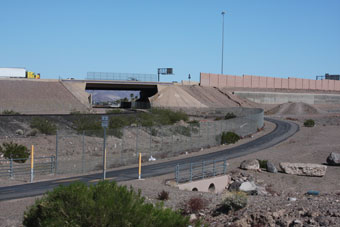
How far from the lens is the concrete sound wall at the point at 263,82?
131250 millimetres

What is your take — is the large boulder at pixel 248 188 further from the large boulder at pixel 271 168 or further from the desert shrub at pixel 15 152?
the desert shrub at pixel 15 152

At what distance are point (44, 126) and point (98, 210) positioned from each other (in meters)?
40.6

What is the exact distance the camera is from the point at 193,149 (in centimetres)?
4759

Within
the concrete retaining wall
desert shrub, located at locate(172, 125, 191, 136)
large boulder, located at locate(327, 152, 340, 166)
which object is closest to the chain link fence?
desert shrub, located at locate(172, 125, 191, 136)

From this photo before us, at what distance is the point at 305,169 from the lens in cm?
3656

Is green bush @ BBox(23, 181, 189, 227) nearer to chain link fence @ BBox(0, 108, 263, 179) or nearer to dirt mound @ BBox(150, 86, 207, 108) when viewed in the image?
chain link fence @ BBox(0, 108, 263, 179)

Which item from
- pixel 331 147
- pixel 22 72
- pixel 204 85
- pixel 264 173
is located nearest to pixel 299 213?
pixel 264 173

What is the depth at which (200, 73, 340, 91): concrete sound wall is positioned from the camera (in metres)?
131

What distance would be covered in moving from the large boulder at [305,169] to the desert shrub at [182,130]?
12.3 metres

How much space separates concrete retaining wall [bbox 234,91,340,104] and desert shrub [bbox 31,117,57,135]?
83.6 m

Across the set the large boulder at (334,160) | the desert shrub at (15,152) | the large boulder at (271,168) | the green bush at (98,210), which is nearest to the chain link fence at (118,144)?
the desert shrub at (15,152)

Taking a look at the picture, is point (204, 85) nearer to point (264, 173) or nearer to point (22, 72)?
point (22, 72)

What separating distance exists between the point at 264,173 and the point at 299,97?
353 feet

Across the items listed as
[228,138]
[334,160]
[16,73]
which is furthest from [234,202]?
[16,73]
